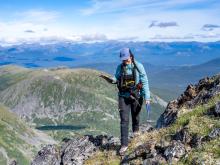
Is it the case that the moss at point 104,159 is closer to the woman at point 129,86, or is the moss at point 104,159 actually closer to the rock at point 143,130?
the woman at point 129,86

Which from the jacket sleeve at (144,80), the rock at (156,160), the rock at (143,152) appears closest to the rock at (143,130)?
the jacket sleeve at (144,80)

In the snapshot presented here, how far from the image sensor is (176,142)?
2461 centimetres

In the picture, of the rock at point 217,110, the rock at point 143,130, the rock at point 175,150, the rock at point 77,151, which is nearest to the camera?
the rock at point 175,150

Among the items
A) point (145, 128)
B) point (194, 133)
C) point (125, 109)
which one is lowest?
point (145, 128)

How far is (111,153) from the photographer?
1198 inches

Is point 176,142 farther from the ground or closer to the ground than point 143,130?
farther from the ground

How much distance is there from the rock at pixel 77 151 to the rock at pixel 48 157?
78 cm

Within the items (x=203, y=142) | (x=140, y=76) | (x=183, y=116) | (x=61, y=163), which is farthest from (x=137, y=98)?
(x=61, y=163)

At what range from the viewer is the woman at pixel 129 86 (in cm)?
2841

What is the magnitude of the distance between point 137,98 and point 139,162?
5.43 m

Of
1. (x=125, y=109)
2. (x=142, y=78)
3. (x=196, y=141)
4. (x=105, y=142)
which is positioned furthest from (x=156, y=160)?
(x=105, y=142)

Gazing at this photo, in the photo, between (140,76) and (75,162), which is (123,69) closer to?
(140,76)

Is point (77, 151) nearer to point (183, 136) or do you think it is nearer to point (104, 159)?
point (104, 159)

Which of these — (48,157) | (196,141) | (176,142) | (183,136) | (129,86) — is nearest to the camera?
(196,141)
